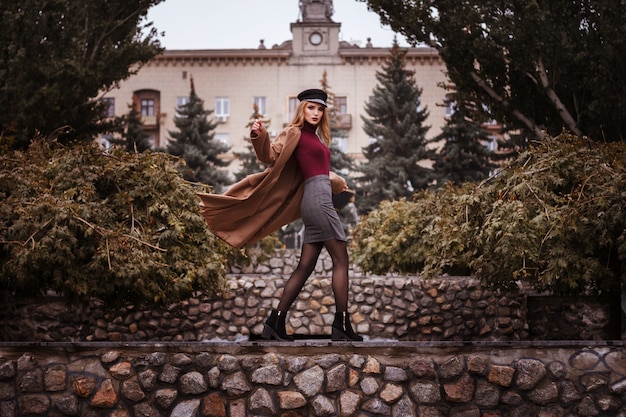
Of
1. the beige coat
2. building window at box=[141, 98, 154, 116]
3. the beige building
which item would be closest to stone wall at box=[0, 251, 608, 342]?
the beige coat

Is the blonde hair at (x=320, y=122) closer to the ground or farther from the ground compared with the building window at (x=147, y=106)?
closer to the ground

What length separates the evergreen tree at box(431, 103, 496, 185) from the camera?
30078 mm

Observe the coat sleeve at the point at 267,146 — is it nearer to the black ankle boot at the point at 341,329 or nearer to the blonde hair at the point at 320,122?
the blonde hair at the point at 320,122

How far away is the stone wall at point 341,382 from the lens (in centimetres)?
677

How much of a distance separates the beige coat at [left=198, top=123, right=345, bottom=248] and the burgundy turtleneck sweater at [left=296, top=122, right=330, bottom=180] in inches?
3.9

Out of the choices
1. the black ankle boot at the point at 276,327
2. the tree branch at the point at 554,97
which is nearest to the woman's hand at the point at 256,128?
the black ankle boot at the point at 276,327

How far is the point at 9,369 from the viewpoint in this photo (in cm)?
690

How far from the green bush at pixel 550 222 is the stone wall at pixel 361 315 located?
6.35 ft

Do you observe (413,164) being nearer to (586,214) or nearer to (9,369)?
A: (586,214)

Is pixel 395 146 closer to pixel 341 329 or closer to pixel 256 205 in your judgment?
pixel 256 205

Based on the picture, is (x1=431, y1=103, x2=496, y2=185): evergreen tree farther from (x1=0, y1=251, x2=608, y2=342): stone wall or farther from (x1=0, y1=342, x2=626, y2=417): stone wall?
(x1=0, y1=342, x2=626, y2=417): stone wall

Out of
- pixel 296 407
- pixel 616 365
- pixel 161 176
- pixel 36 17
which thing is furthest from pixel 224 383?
pixel 36 17

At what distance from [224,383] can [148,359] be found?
0.63 m

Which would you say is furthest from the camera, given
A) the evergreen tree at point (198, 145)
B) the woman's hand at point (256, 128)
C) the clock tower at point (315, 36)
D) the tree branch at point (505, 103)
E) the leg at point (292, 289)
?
the clock tower at point (315, 36)
